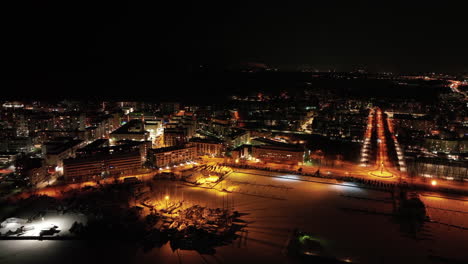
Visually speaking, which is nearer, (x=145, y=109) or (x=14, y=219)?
(x=14, y=219)

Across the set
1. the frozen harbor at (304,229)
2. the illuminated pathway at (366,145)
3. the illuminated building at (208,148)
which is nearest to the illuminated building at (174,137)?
the illuminated building at (208,148)

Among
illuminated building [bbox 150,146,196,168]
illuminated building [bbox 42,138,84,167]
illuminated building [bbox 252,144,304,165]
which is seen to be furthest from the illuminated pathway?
illuminated building [bbox 42,138,84,167]

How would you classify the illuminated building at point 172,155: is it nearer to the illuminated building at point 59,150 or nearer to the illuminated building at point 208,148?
the illuminated building at point 208,148

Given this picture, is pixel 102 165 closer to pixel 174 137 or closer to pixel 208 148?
pixel 208 148

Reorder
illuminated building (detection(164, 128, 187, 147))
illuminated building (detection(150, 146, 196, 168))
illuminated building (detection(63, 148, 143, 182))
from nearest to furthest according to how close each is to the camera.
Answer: illuminated building (detection(63, 148, 143, 182)), illuminated building (detection(150, 146, 196, 168)), illuminated building (detection(164, 128, 187, 147))

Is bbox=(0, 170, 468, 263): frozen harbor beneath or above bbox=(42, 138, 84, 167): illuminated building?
beneath

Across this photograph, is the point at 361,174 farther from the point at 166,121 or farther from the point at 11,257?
the point at 166,121

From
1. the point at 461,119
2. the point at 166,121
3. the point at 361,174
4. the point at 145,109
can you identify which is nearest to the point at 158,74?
the point at 145,109

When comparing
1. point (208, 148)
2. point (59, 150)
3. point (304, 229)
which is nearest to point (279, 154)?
point (208, 148)

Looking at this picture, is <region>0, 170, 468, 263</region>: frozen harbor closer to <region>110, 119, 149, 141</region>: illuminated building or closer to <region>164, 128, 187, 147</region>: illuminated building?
<region>164, 128, 187, 147</region>: illuminated building
